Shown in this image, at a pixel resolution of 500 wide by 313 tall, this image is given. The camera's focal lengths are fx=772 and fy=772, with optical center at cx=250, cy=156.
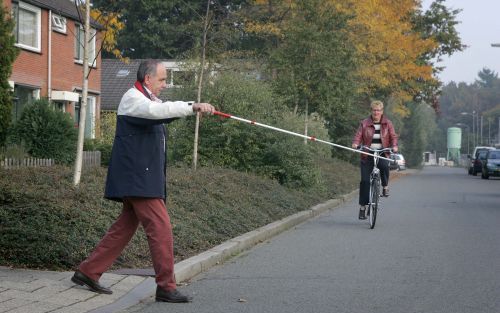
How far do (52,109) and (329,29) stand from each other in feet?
29.3

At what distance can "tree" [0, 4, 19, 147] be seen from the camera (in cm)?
1841

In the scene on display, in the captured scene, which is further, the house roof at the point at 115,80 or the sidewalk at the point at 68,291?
the house roof at the point at 115,80

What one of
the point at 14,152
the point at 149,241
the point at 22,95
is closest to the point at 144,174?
the point at 149,241

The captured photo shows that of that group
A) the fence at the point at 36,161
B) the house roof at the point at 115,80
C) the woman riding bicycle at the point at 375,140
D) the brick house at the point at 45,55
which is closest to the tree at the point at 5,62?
the fence at the point at 36,161

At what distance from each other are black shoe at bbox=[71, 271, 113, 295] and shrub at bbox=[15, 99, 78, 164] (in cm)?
1414

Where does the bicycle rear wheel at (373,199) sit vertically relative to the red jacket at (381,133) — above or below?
below

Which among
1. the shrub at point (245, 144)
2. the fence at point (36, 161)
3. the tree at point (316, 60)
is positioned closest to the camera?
the fence at point (36, 161)

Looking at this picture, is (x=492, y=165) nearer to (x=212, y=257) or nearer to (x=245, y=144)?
(x=245, y=144)

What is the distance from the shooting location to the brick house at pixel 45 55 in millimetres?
25750

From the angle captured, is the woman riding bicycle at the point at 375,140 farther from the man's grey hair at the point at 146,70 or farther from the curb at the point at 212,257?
the man's grey hair at the point at 146,70

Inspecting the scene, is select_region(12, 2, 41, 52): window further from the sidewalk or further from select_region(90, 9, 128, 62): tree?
the sidewalk

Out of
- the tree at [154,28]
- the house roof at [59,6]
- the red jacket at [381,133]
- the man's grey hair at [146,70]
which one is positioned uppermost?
the tree at [154,28]

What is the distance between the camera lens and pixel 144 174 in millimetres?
6109

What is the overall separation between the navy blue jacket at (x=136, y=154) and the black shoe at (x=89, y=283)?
2.32 ft
